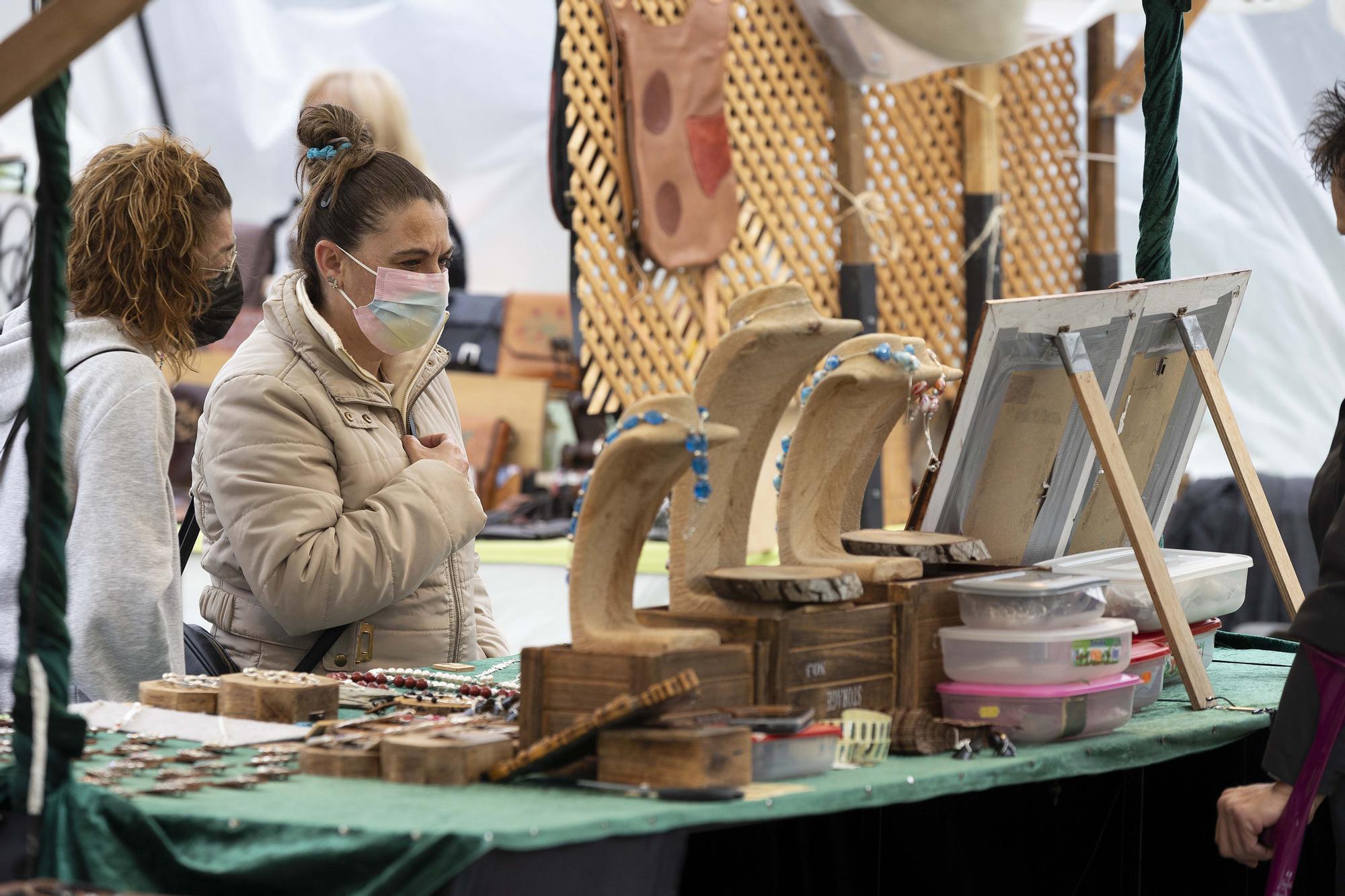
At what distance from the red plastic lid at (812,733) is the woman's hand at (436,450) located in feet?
2.85

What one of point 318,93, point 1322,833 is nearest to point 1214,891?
point 1322,833

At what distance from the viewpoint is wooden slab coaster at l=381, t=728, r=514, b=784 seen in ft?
4.64

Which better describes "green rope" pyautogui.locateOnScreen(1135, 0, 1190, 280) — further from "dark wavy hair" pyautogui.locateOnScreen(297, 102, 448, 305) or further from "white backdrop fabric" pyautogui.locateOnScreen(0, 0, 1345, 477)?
"white backdrop fabric" pyautogui.locateOnScreen(0, 0, 1345, 477)

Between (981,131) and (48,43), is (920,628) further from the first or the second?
(981,131)

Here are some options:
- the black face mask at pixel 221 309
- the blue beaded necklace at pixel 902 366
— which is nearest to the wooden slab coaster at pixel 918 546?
the blue beaded necklace at pixel 902 366

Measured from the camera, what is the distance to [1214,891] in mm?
2053

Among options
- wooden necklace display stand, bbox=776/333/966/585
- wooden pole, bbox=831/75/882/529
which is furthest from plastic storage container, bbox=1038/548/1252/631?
wooden pole, bbox=831/75/882/529

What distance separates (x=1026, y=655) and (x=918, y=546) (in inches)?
8.3

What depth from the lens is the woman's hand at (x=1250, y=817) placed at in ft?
5.44

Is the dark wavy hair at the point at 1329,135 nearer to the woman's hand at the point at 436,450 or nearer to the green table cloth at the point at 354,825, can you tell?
the green table cloth at the point at 354,825

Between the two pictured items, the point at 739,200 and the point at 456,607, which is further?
the point at 739,200

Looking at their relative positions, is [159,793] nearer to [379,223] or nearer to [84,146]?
[379,223]

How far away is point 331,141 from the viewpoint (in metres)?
2.29

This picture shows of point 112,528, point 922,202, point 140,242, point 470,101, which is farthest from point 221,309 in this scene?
point 470,101
